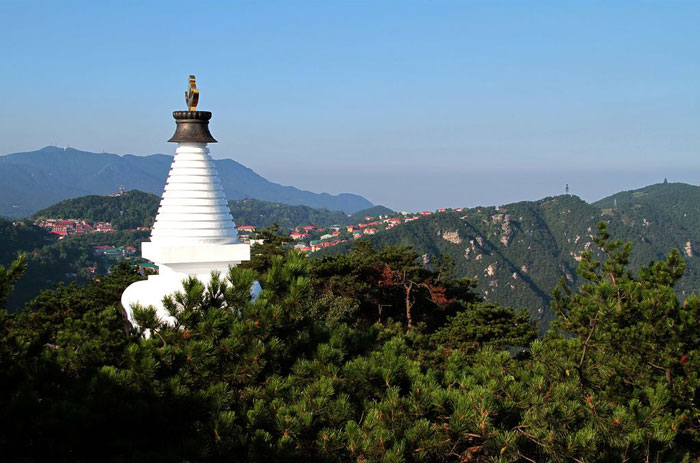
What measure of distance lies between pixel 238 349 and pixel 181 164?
5.39 metres

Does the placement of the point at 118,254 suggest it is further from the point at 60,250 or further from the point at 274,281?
the point at 274,281

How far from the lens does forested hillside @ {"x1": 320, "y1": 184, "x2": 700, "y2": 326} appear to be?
12675 cm

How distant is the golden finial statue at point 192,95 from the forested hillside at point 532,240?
94611 millimetres

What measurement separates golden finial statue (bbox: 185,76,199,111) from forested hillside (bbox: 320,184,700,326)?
310 feet

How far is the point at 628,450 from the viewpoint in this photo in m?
7.67

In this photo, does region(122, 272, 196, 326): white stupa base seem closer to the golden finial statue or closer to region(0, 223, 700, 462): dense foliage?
region(0, 223, 700, 462): dense foliage

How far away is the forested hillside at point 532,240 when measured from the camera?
12675 cm

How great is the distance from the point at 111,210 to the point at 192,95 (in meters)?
184

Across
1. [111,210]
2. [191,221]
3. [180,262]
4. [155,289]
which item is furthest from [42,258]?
[111,210]

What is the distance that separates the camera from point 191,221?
12320 millimetres

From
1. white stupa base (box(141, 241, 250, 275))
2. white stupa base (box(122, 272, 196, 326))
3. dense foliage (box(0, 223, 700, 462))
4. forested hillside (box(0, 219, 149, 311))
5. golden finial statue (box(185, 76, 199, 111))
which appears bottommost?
forested hillside (box(0, 219, 149, 311))

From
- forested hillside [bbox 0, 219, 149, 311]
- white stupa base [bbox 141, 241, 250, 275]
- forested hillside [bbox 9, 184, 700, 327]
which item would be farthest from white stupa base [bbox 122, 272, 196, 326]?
forested hillside [bbox 9, 184, 700, 327]

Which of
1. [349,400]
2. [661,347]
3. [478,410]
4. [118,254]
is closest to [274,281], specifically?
[349,400]

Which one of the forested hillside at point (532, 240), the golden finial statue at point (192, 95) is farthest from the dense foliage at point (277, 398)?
the forested hillside at point (532, 240)
